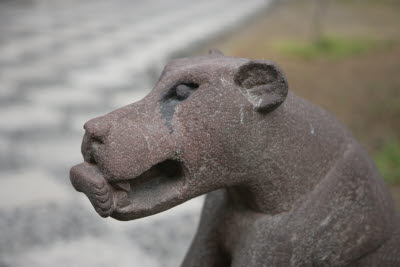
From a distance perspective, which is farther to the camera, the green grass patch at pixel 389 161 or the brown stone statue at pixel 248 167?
the green grass patch at pixel 389 161

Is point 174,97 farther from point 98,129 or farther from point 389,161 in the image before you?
point 389,161

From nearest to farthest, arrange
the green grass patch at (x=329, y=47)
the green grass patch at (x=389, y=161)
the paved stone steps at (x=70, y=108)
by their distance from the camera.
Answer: the paved stone steps at (x=70, y=108) < the green grass patch at (x=389, y=161) < the green grass patch at (x=329, y=47)

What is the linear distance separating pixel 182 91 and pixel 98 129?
0.56ft

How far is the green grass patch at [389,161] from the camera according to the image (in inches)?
101

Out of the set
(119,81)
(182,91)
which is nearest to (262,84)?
(182,91)

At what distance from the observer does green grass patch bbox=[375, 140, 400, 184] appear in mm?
2553

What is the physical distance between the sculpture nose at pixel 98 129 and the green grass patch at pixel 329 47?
4260 mm

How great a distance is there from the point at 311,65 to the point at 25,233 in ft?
10.9

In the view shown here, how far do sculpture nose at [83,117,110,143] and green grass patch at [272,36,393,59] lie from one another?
426cm

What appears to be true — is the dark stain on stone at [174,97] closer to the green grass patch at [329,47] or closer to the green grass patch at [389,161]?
the green grass patch at [389,161]

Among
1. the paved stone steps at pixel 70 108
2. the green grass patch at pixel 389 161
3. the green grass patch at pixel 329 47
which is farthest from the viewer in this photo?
the green grass patch at pixel 329 47

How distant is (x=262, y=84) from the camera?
94cm

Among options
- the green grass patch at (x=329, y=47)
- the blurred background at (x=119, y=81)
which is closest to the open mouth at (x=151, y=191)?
the blurred background at (x=119, y=81)

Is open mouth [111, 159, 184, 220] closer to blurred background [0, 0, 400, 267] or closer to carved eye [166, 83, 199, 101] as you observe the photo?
carved eye [166, 83, 199, 101]
